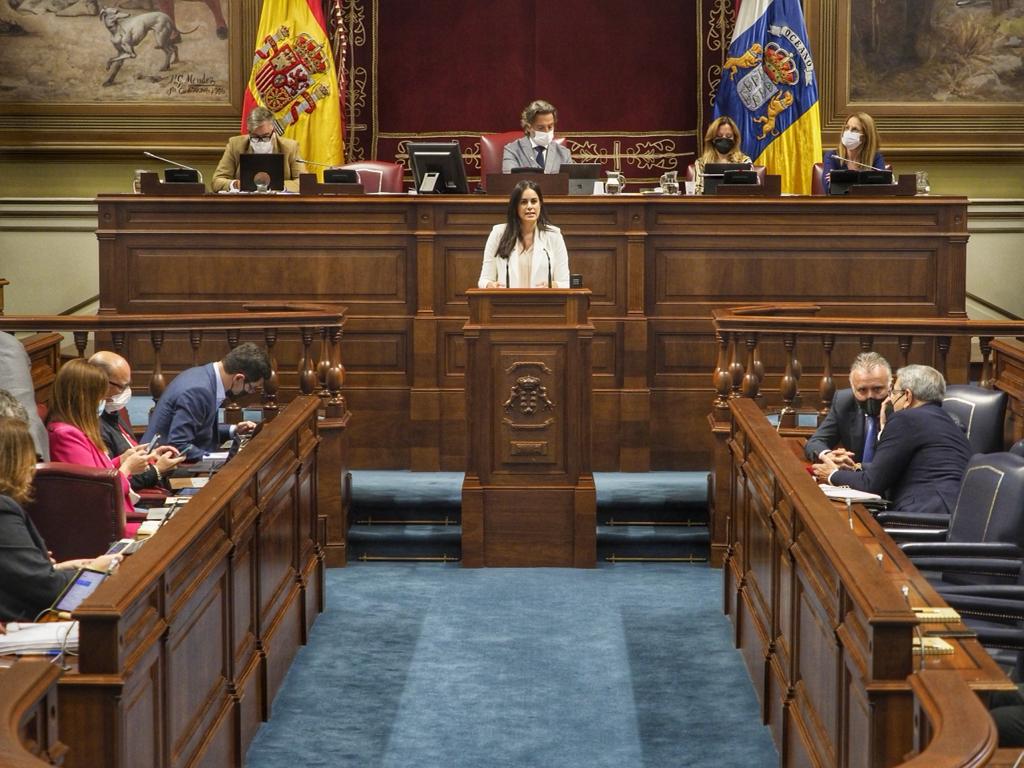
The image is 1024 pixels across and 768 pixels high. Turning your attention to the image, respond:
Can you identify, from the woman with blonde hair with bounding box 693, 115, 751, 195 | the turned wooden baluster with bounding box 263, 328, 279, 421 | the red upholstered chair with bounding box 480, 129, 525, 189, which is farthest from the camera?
the red upholstered chair with bounding box 480, 129, 525, 189

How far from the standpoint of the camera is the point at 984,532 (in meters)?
4.83

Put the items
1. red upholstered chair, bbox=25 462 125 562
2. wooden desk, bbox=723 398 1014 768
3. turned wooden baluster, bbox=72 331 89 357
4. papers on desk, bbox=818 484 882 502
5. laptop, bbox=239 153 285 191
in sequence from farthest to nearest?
1. laptop, bbox=239 153 285 191
2. turned wooden baluster, bbox=72 331 89 357
3. papers on desk, bbox=818 484 882 502
4. red upholstered chair, bbox=25 462 125 562
5. wooden desk, bbox=723 398 1014 768

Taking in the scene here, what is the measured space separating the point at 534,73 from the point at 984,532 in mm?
7579

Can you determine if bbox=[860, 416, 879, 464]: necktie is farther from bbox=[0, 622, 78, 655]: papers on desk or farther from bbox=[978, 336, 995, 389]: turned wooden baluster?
bbox=[0, 622, 78, 655]: papers on desk

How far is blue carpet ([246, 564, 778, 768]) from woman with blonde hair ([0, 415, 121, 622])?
129 centimetres

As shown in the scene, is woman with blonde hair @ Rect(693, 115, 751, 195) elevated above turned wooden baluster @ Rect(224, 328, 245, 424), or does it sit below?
above

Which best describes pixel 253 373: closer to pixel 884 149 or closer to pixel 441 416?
pixel 441 416

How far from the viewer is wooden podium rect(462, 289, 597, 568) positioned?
7.15 metres

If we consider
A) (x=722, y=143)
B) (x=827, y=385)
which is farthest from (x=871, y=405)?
(x=722, y=143)

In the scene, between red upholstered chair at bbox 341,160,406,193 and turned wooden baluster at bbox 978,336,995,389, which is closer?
turned wooden baluster at bbox 978,336,995,389

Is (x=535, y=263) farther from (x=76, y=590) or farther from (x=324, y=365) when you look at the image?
(x=76, y=590)

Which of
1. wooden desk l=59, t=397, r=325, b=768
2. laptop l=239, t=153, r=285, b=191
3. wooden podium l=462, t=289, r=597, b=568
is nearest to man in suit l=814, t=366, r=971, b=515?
wooden podium l=462, t=289, r=597, b=568

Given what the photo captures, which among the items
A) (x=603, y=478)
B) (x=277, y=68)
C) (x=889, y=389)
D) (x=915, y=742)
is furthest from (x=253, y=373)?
(x=277, y=68)

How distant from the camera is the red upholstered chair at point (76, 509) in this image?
4480 mm
